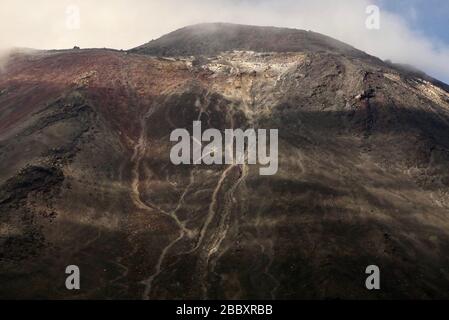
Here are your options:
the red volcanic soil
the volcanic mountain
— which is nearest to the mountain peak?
the volcanic mountain

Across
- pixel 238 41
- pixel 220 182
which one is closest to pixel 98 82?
pixel 220 182

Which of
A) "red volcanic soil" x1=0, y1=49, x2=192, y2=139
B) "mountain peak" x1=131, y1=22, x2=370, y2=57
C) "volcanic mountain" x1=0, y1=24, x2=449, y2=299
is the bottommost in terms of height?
"volcanic mountain" x1=0, y1=24, x2=449, y2=299

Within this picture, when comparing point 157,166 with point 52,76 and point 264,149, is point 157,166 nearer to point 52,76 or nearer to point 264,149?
point 264,149

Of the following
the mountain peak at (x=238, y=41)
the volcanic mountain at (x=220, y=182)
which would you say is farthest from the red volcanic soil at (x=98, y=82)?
the mountain peak at (x=238, y=41)

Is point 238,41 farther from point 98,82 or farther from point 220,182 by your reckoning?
point 220,182

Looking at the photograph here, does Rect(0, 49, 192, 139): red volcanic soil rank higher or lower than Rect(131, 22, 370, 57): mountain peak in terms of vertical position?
lower

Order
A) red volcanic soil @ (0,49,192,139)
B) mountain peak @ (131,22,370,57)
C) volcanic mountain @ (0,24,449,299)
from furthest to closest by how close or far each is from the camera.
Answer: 1. mountain peak @ (131,22,370,57)
2. red volcanic soil @ (0,49,192,139)
3. volcanic mountain @ (0,24,449,299)

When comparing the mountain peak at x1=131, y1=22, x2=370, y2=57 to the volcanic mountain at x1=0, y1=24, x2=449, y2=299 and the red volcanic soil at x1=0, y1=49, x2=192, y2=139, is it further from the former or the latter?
the red volcanic soil at x1=0, y1=49, x2=192, y2=139

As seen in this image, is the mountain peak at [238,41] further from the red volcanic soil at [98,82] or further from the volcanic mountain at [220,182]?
the red volcanic soil at [98,82]

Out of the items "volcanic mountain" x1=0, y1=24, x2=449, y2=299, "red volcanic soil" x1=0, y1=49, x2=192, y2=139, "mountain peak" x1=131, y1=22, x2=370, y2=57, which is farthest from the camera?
"mountain peak" x1=131, y1=22, x2=370, y2=57
